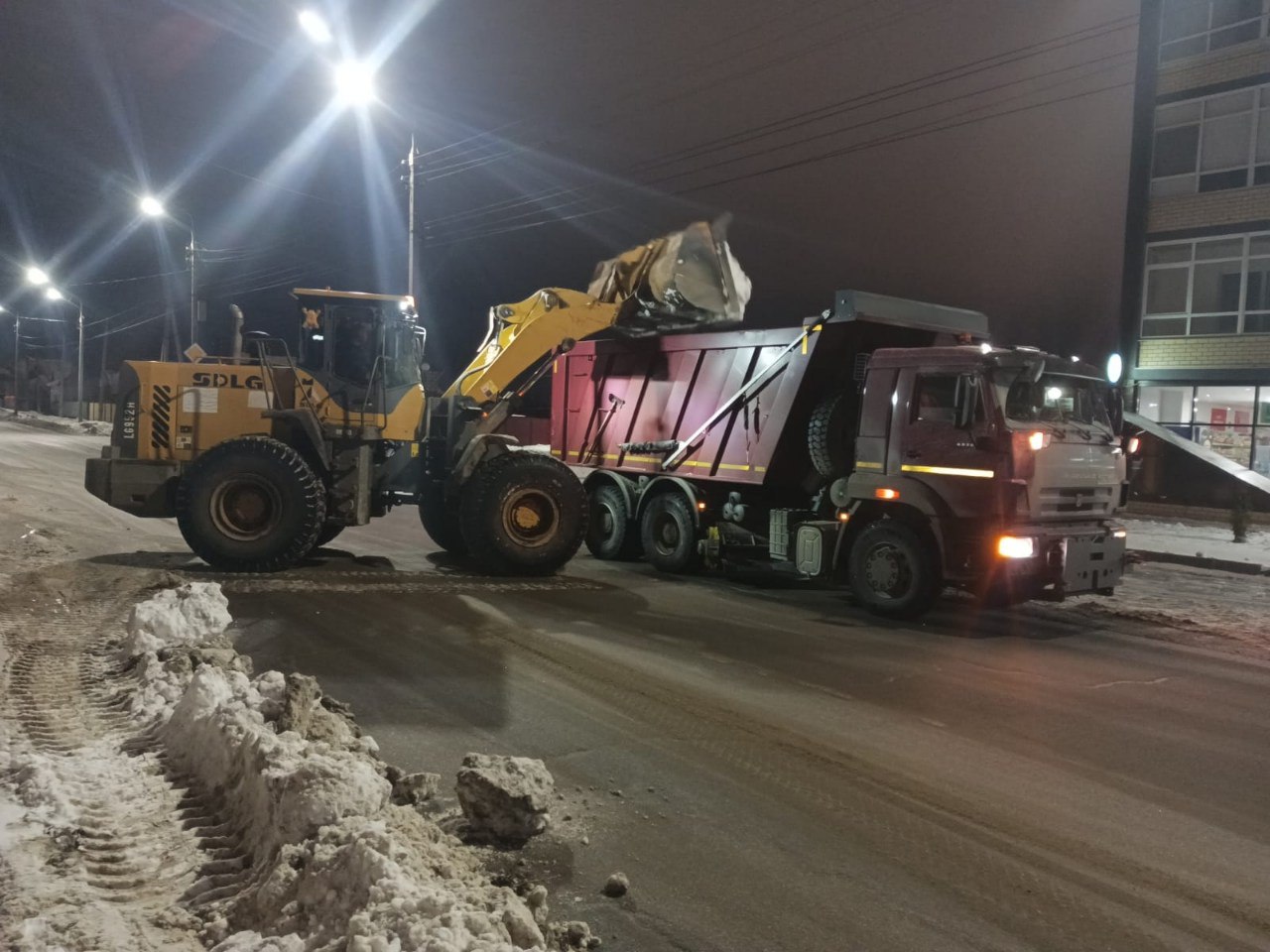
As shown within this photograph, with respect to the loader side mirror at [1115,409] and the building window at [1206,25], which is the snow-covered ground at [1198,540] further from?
the building window at [1206,25]

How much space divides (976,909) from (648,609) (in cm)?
608

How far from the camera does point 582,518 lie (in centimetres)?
1150

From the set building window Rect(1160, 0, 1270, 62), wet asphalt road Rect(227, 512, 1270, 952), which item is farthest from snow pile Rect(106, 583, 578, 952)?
building window Rect(1160, 0, 1270, 62)

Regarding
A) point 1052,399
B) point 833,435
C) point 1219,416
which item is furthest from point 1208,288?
point 833,435

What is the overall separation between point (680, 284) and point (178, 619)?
739cm

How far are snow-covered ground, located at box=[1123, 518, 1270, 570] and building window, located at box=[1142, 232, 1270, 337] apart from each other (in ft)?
22.4

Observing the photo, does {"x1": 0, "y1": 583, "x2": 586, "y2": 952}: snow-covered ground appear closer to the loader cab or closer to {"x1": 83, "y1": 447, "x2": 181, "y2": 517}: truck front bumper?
{"x1": 83, "y1": 447, "x2": 181, "y2": 517}: truck front bumper

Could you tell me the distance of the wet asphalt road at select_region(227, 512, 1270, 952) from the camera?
3812mm

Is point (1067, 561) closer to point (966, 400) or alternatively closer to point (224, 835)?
point (966, 400)

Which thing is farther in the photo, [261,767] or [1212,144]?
[1212,144]

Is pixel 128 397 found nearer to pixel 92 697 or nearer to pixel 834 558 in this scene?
pixel 92 697

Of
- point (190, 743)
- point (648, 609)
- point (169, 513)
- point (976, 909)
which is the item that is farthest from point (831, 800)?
point (169, 513)

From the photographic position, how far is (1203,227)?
2403cm

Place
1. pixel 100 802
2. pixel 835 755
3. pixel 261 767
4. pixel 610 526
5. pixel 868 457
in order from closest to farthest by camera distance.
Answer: pixel 261 767 < pixel 100 802 < pixel 835 755 < pixel 868 457 < pixel 610 526
